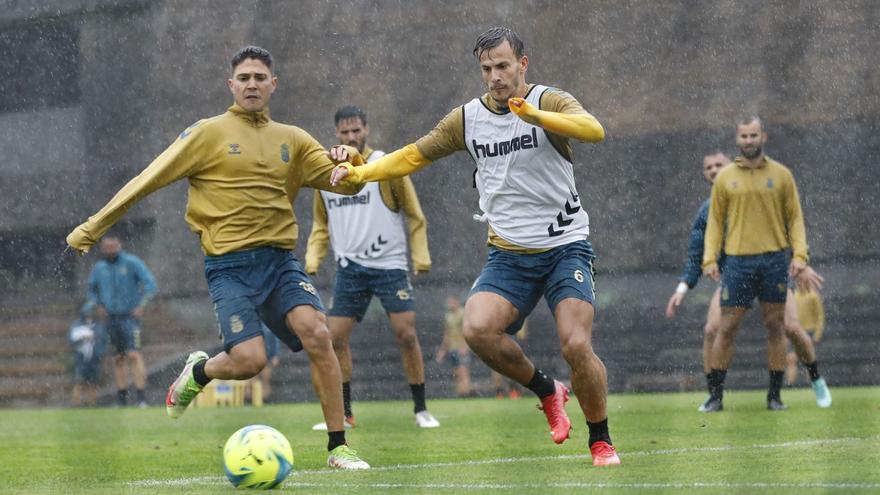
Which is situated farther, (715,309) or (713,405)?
(715,309)

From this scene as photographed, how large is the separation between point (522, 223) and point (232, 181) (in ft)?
5.00

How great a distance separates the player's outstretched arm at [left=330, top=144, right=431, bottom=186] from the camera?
7.43 meters

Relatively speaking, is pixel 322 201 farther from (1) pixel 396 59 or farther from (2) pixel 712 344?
(1) pixel 396 59

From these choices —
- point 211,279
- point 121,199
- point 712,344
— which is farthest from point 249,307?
point 712,344

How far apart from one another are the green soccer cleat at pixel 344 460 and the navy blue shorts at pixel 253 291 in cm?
60

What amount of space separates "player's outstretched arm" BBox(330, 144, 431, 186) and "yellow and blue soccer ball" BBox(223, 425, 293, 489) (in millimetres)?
1583

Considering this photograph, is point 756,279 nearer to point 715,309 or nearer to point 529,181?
point 715,309

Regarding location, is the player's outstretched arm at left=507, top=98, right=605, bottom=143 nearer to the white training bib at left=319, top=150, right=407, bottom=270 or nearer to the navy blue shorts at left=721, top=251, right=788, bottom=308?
the white training bib at left=319, top=150, right=407, bottom=270

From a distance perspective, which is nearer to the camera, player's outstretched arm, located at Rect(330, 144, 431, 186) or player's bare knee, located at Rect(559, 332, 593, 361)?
player's bare knee, located at Rect(559, 332, 593, 361)

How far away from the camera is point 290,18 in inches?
1313

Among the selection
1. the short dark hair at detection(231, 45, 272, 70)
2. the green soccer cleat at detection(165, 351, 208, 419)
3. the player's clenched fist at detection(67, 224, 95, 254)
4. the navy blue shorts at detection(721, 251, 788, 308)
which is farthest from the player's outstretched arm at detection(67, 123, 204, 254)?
the navy blue shorts at detection(721, 251, 788, 308)

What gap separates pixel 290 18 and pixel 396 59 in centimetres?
286

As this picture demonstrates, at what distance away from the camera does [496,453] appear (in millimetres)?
8344

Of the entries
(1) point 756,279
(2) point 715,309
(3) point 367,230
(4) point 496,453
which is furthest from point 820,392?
(4) point 496,453
